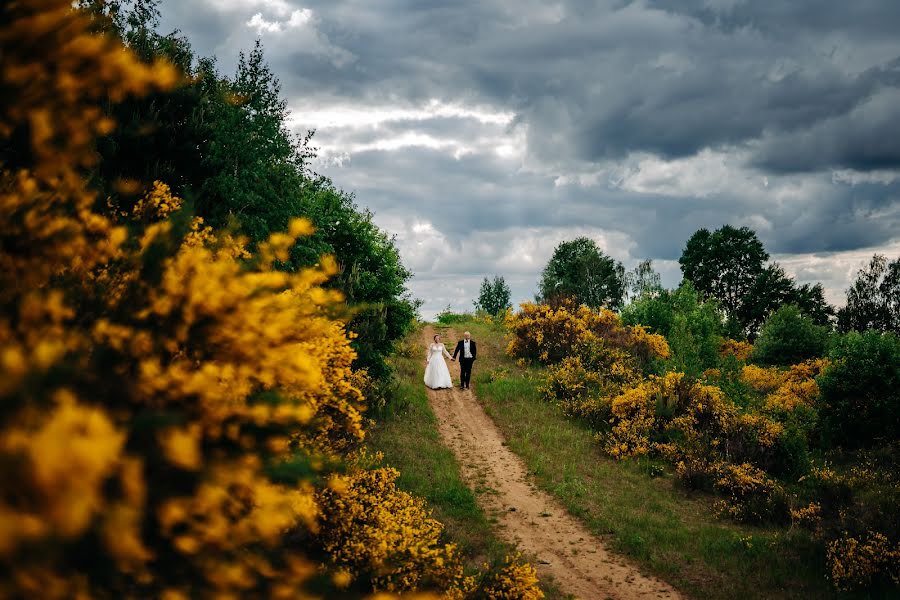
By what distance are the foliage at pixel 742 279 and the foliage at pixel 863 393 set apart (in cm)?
3030

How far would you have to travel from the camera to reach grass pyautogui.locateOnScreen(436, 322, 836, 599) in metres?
9.14

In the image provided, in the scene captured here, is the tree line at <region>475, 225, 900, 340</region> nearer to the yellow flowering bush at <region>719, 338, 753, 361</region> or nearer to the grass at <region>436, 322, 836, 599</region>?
the yellow flowering bush at <region>719, 338, 753, 361</region>

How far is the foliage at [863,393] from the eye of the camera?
53.4 feet

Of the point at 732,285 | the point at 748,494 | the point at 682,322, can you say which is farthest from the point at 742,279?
the point at 748,494

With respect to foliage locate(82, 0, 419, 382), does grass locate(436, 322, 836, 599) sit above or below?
below

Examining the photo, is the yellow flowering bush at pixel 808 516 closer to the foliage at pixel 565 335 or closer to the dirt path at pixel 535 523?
the dirt path at pixel 535 523

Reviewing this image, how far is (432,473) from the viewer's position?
13.2 m

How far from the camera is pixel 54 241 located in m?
3.80

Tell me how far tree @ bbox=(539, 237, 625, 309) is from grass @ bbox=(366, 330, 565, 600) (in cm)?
4094

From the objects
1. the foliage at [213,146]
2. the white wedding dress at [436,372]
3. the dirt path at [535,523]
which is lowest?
the dirt path at [535,523]

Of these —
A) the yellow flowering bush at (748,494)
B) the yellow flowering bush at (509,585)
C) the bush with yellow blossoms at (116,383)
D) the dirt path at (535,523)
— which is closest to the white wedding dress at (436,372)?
the dirt path at (535,523)

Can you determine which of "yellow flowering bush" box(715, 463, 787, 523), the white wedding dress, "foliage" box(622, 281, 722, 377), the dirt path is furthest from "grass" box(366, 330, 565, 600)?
"foliage" box(622, 281, 722, 377)

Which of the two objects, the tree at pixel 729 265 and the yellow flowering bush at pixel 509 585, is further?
the tree at pixel 729 265

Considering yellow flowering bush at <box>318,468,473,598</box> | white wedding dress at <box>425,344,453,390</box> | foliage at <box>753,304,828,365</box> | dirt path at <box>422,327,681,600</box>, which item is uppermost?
foliage at <box>753,304,828,365</box>
